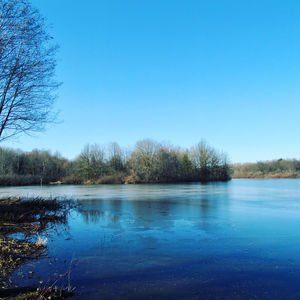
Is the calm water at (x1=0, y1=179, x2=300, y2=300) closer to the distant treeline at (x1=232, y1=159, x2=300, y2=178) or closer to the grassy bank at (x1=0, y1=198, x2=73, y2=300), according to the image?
the grassy bank at (x1=0, y1=198, x2=73, y2=300)

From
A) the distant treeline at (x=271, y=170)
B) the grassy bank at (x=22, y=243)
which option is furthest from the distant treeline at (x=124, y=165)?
the grassy bank at (x=22, y=243)

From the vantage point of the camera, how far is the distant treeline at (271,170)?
6394 cm

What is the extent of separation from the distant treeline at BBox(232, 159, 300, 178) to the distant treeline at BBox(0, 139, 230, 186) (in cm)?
1532

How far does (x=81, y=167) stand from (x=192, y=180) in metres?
22.2

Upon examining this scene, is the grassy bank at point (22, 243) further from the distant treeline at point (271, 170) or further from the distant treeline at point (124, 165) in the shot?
the distant treeline at point (271, 170)

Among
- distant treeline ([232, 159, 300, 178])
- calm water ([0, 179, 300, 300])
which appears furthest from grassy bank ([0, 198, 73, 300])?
distant treeline ([232, 159, 300, 178])

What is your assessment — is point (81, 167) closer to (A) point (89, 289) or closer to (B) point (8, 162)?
(B) point (8, 162)

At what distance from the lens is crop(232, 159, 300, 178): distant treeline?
2517 inches

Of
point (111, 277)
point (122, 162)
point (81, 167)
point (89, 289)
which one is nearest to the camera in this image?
point (89, 289)

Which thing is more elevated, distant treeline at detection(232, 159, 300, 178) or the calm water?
distant treeline at detection(232, 159, 300, 178)

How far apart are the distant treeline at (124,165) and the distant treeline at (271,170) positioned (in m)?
15.3

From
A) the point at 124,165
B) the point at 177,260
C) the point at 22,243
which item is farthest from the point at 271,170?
the point at 22,243

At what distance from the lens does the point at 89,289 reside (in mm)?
3957

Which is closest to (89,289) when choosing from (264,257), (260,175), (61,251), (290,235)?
(61,251)
